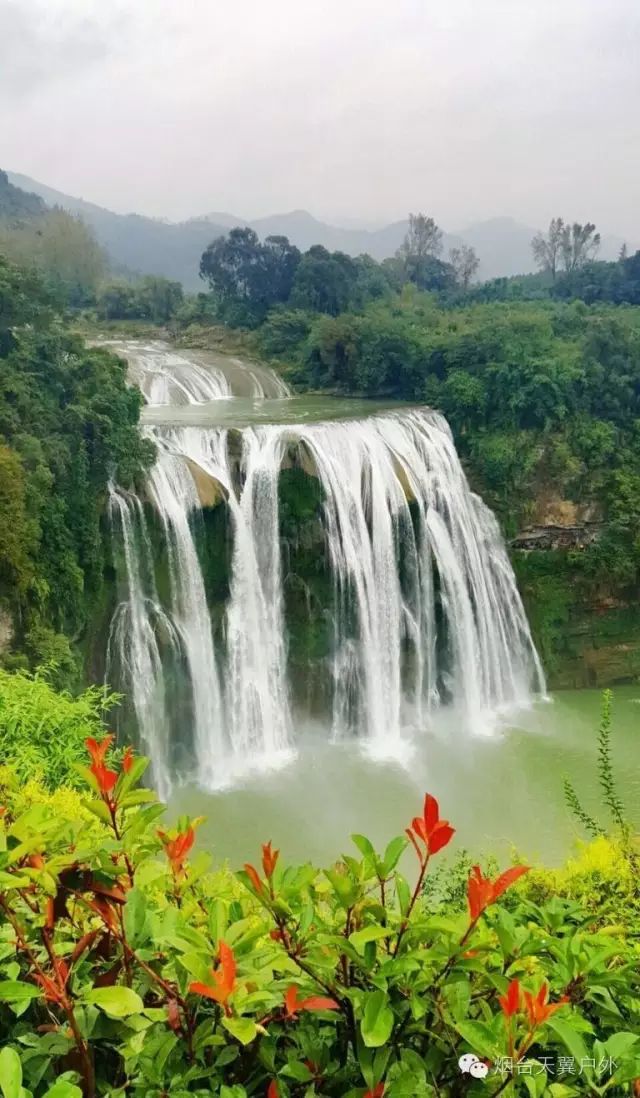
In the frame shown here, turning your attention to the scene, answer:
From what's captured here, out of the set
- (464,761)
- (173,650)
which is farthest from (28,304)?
(464,761)

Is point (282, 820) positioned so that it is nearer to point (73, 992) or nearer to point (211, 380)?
point (73, 992)

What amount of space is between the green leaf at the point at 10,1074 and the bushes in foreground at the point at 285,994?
0.07 m

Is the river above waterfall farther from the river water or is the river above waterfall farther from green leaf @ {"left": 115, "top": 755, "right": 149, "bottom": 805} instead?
green leaf @ {"left": 115, "top": 755, "right": 149, "bottom": 805}

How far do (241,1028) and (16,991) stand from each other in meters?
0.38

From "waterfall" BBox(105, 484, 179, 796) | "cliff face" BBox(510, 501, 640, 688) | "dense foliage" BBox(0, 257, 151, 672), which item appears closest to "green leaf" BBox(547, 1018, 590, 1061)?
"dense foliage" BBox(0, 257, 151, 672)

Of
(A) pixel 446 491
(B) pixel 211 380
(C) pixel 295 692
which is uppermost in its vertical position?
(B) pixel 211 380

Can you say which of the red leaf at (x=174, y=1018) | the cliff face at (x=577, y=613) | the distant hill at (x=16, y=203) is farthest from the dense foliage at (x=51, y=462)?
the distant hill at (x=16, y=203)

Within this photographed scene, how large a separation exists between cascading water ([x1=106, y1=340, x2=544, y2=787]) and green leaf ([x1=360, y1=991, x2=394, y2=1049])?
8.42 metres

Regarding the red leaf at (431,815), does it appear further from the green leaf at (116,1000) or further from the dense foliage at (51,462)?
the dense foliage at (51,462)

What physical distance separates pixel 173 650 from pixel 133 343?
14.1 m

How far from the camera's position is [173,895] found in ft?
5.47

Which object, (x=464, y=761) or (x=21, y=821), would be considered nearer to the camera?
(x=21, y=821)

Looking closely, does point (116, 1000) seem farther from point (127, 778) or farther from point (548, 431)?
point (548, 431)

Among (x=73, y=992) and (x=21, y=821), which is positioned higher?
(x=21, y=821)
